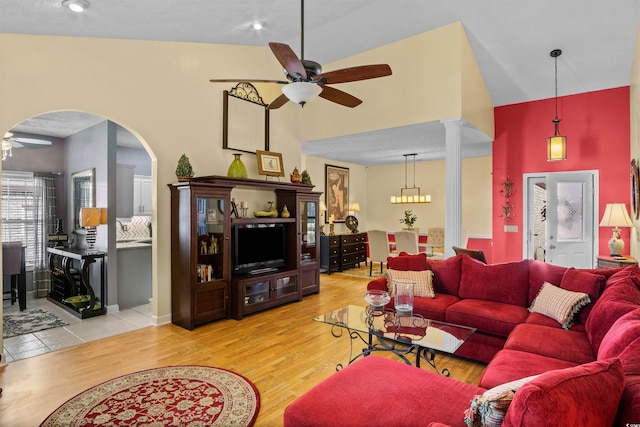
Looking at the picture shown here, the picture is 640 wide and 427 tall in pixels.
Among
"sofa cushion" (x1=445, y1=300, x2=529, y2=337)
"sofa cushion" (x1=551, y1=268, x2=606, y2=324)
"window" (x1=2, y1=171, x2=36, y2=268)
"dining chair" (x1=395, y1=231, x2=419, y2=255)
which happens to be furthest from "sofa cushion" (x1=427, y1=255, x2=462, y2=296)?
"window" (x1=2, y1=171, x2=36, y2=268)

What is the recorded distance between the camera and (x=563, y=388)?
1.12 meters

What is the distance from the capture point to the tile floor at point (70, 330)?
11.8ft

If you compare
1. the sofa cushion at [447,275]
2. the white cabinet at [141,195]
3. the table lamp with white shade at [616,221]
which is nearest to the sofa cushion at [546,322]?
the sofa cushion at [447,275]

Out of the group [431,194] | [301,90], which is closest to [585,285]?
[301,90]

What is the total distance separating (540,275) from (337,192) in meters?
5.86

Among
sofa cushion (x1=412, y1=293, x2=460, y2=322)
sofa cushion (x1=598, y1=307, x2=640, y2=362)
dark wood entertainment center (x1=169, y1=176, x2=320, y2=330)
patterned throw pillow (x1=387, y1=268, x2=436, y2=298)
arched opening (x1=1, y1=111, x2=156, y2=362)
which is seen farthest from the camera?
arched opening (x1=1, y1=111, x2=156, y2=362)

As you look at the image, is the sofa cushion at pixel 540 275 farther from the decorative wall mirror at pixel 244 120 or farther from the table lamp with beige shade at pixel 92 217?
the table lamp with beige shade at pixel 92 217

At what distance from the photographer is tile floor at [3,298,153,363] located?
358 cm

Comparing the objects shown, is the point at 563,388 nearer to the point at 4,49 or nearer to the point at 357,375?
the point at 357,375

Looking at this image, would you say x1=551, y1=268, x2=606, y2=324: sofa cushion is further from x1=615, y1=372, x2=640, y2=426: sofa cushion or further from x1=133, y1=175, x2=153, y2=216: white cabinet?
x1=133, y1=175, x2=153, y2=216: white cabinet

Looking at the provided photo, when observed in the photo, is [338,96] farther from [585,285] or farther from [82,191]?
[82,191]

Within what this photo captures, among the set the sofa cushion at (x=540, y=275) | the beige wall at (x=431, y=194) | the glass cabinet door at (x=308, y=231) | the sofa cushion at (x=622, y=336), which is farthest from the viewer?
the beige wall at (x=431, y=194)

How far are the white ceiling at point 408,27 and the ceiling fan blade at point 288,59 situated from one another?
153 centimetres

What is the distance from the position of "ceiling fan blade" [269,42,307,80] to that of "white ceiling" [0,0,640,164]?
153cm
